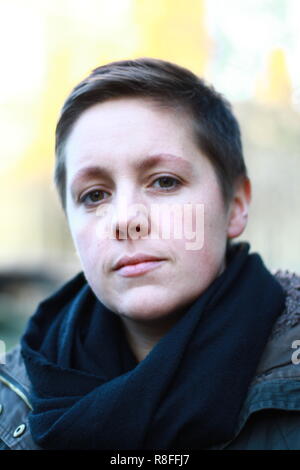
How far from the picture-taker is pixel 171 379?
160 centimetres

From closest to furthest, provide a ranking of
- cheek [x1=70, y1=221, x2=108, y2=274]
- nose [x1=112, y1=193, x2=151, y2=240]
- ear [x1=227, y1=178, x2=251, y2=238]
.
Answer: nose [x1=112, y1=193, x2=151, y2=240] → cheek [x1=70, y1=221, x2=108, y2=274] → ear [x1=227, y1=178, x2=251, y2=238]

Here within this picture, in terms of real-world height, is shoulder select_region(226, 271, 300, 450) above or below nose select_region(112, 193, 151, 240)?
below

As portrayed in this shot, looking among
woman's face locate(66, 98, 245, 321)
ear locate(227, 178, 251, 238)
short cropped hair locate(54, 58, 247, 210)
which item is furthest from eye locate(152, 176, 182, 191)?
ear locate(227, 178, 251, 238)

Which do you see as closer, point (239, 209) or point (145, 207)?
point (145, 207)

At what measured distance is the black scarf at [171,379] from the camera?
1547 millimetres

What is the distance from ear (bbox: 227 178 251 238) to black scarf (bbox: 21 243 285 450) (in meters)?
0.10

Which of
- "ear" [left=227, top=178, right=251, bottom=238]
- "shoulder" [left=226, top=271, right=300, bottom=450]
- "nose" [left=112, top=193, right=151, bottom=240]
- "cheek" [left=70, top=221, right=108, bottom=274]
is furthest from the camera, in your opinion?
"ear" [left=227, top=178, right=251, bottom=238]

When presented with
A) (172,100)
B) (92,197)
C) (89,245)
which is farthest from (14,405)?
(172,100)

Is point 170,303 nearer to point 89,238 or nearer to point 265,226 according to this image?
point 89,238

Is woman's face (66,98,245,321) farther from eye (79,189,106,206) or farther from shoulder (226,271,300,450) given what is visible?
shoulder (226,271,300,450)

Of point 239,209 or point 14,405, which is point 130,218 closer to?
point 239,209

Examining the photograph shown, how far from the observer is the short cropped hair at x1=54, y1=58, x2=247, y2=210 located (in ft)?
5.97

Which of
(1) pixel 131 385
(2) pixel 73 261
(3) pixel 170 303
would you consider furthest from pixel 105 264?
(2) pixel 73 261

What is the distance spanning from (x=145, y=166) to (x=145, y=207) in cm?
14
